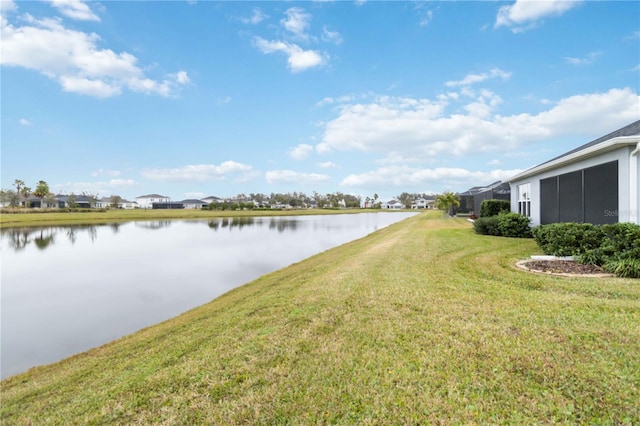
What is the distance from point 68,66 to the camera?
1572cm

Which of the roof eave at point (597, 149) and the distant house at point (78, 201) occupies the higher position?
the distant house at point (78, 201)

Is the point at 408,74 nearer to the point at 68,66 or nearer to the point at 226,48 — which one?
the point at 226,48

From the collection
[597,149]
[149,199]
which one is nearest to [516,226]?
[597,149]

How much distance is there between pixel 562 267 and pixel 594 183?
3655mm

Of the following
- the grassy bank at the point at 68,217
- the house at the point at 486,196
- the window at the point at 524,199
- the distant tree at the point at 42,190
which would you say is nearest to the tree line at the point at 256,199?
the distant tree at the point at 42,190

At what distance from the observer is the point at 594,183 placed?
8.46 meters

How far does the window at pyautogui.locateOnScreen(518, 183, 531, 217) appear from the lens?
14161mm

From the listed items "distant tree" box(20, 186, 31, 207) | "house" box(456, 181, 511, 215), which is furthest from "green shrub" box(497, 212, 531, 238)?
"distant tree" box(20, 186, 31, 207)

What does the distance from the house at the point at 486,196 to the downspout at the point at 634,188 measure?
1447cm

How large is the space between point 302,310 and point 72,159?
162ft

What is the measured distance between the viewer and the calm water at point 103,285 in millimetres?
6879

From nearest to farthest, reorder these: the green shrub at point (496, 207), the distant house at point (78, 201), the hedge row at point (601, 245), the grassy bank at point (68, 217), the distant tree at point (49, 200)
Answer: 1. the hedge row at point (601, 245)
2. the green shrub at point (496, 207)
3. the grassy bank at point (68, 217)
4. the distant tree at point (49, 200)
5. the distant house at point (78, 201)

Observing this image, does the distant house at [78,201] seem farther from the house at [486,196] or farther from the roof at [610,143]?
the roof at [610,143]

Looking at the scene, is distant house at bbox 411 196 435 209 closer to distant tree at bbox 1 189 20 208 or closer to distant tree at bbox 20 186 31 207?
distant tree at bbox 1 189 20 208
